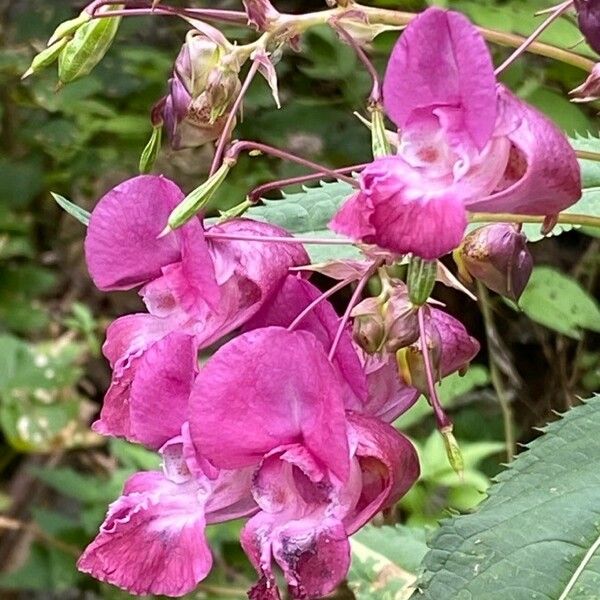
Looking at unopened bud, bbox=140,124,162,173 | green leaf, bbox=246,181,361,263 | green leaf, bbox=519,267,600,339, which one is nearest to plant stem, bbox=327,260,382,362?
unopened bud, bbox=140,124,162,173

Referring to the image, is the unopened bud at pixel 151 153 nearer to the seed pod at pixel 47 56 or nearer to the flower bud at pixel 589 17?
the seed pod at pixel 47 56

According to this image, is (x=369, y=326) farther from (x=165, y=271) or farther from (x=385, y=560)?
(x=385, y=560)

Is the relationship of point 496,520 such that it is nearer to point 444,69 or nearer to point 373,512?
point 373,512

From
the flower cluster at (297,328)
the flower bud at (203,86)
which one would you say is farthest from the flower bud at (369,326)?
the flower bud at (203,86)

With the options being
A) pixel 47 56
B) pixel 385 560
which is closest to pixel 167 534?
pixel 47 56

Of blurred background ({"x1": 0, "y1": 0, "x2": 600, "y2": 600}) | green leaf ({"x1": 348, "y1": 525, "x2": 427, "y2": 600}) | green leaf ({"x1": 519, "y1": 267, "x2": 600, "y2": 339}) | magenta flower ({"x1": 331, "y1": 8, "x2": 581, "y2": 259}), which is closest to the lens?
magenta flower ({"x1": 331, "y1": 8, "x2": 581, "y2": 259})

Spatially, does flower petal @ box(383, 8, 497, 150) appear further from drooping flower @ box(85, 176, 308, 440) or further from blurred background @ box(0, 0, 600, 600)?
blurred background @ box(0, 0, 600, 600)

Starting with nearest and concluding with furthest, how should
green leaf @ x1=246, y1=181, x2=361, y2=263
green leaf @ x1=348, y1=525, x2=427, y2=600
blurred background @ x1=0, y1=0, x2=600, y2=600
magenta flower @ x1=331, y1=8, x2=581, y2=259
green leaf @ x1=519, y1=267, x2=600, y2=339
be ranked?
magenta flower @ x1=331, y1=8, x2=581, y2=259, green leaf @ x1=246, y1=181, x2=361, y2=263, green leaf @ x1=348, y1=525, x2=427, y2=600, green leaf @ x1=519, y1=267, x2=600, y2=339, blurred background @ x1=0, y1=0, x2=600, y2=600
